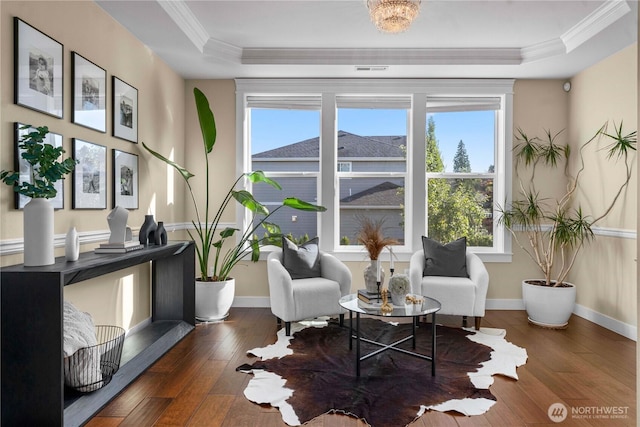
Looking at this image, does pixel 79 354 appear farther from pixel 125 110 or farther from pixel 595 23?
pixel 595 23

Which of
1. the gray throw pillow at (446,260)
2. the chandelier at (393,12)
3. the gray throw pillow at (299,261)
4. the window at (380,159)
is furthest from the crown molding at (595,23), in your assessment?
the gray throw pillow at (299,261)

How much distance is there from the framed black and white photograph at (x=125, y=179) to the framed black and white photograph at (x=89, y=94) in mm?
301

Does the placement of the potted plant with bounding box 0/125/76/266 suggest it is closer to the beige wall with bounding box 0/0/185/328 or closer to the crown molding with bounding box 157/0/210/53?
the beige wall with bounding box 0/0/185/328

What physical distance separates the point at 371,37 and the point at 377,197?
177 cm

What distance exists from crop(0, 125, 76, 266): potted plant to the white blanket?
37 cm

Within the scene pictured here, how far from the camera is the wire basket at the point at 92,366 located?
227cm

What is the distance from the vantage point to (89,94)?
292 cm

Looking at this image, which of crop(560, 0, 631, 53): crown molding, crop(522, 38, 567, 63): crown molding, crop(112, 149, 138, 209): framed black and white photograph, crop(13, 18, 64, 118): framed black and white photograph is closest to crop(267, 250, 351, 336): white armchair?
crop(112, 149, 138, 209): framed black and white photograph

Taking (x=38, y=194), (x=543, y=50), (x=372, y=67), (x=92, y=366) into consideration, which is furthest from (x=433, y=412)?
(x=543, y=50)

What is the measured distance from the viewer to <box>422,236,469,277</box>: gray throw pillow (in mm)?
4137

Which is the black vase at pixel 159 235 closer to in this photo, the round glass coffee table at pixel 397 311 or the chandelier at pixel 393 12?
the round glass coffee table at pixel 397 311

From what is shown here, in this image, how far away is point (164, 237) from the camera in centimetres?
352

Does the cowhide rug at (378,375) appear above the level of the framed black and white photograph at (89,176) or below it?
below

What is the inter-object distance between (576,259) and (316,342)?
310 cm
